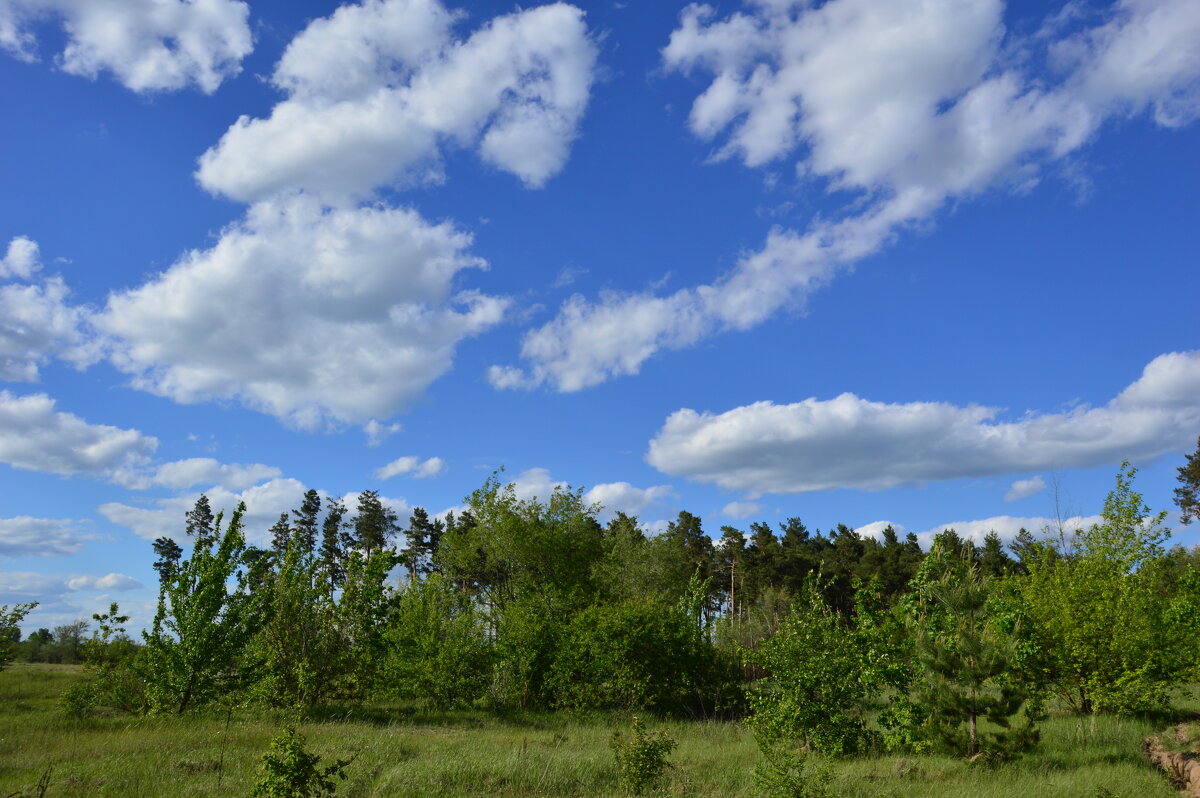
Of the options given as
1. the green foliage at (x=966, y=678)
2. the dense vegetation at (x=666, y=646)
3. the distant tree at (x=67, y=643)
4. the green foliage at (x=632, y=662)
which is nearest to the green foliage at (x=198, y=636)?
the dense vegetation at (x=666, y=646)

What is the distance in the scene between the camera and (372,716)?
21188 millimetres

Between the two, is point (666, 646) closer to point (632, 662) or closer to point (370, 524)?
point (632, 662)

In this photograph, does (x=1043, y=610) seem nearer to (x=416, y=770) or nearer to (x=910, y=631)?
(x=910, y=631)

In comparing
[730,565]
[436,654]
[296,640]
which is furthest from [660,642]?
A: [730,565]

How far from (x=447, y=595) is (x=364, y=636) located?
5864mm

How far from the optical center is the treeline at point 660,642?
15000 mm

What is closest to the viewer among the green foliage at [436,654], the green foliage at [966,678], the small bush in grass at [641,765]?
the small bush in grass at [641,765]

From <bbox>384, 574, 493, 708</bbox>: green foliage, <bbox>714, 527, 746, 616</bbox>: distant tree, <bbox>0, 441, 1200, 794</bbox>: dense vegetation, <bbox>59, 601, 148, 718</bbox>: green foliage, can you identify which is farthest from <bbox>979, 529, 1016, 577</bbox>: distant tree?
<bbox>59, 601, 148, 718</bbox>: green foliage

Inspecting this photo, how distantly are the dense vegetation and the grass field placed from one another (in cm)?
79

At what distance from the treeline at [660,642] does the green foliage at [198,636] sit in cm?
5

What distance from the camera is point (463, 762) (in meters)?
12.8

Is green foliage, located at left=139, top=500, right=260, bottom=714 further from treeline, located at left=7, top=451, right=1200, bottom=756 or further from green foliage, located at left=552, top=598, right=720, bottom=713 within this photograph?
green foliage, located at left=552, top=598, right=720, bottom=713

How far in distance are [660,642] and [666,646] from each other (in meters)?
0.30

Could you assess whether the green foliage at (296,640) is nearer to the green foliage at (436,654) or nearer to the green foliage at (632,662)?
the green foliage at (436,654)
